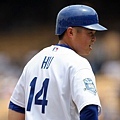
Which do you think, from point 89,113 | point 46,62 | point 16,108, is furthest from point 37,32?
point 89,113

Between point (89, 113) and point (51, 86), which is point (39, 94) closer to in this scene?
point (51, 86)

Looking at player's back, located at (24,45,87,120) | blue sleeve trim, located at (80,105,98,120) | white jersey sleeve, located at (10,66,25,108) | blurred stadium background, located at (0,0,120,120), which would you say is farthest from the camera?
blurred stadium background, located at (0,0,120,120)

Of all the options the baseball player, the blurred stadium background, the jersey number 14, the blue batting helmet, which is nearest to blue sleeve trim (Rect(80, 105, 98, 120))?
the baseball player

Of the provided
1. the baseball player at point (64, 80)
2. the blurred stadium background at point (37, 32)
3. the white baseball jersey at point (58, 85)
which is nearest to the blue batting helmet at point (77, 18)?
the baseball player at point (64, 80)

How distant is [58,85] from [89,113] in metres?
0.21

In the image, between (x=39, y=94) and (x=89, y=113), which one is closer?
(x=89, y=113)

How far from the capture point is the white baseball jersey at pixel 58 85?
2.00m

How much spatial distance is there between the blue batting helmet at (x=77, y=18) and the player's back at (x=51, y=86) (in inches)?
4.2

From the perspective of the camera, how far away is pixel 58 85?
2080 mm

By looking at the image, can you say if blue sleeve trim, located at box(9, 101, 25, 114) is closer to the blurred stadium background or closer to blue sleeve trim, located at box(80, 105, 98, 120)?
blue sleeve trim, located at box(80, 105, 98, 120)

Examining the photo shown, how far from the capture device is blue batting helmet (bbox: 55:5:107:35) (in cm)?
217

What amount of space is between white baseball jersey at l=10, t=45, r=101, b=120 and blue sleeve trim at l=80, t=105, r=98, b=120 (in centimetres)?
Result: 2

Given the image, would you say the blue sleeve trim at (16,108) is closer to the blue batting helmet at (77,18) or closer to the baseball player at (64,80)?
the baseball player at (64,80)

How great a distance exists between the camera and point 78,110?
2.00 metres
